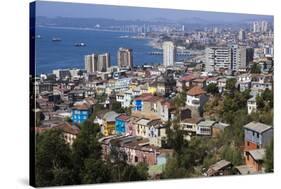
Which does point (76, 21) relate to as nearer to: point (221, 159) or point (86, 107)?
point (86, 107)

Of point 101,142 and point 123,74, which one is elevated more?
point 123,74

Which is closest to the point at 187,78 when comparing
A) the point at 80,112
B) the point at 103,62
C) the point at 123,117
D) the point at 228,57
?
the point at 228,57

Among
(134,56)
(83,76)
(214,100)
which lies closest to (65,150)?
(83,76)

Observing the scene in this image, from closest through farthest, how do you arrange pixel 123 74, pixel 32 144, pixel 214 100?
pixel 32 144, pixel 123 74, pixel 214 100

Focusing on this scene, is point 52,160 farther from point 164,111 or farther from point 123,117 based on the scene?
point 164,111

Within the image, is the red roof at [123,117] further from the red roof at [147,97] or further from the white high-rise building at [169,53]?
the white high-rise building at [169,53]

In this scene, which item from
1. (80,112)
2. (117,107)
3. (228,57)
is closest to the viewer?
(80,112)

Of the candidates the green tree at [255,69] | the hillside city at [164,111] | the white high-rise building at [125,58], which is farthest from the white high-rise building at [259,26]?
the white high-rise building at [125,58]
